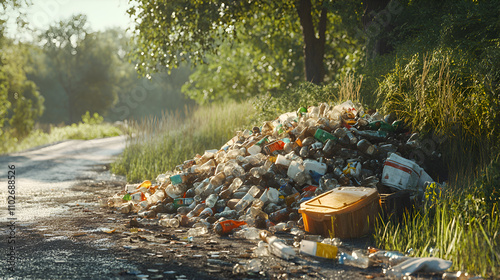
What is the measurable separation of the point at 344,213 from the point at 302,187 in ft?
5.40

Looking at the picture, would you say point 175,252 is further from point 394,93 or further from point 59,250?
point 394,93

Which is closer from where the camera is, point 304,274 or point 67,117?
point 304,274

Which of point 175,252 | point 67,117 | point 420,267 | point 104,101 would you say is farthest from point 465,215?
point 67,117

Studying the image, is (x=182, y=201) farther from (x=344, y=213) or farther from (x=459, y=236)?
(x=459, y=236)

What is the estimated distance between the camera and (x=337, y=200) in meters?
5.18

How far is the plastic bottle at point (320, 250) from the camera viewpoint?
439 cm

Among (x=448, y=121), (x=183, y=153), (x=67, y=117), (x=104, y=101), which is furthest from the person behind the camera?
(x=67, y=117)

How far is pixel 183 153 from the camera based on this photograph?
1145 centimetres

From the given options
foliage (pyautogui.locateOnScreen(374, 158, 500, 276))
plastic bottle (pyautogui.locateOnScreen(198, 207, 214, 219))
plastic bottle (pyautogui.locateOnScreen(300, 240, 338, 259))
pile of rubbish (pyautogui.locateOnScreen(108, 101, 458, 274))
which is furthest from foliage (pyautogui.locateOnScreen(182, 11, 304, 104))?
plastic bottle (pyautogui.locateOnScreen(300, 240, 338, 259))

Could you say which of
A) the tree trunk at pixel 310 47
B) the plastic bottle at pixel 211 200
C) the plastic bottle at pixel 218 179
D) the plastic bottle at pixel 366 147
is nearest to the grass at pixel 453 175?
the plastic bottle at pixel 366 147

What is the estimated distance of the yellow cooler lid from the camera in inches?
198

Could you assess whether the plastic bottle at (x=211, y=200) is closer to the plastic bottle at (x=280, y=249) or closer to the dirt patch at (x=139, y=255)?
the dirt patch at (x=139, y=255)

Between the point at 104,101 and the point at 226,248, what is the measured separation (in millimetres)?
45266

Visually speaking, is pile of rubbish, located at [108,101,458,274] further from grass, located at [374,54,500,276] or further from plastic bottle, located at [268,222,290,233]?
grass, located at [374,54,500,276]
